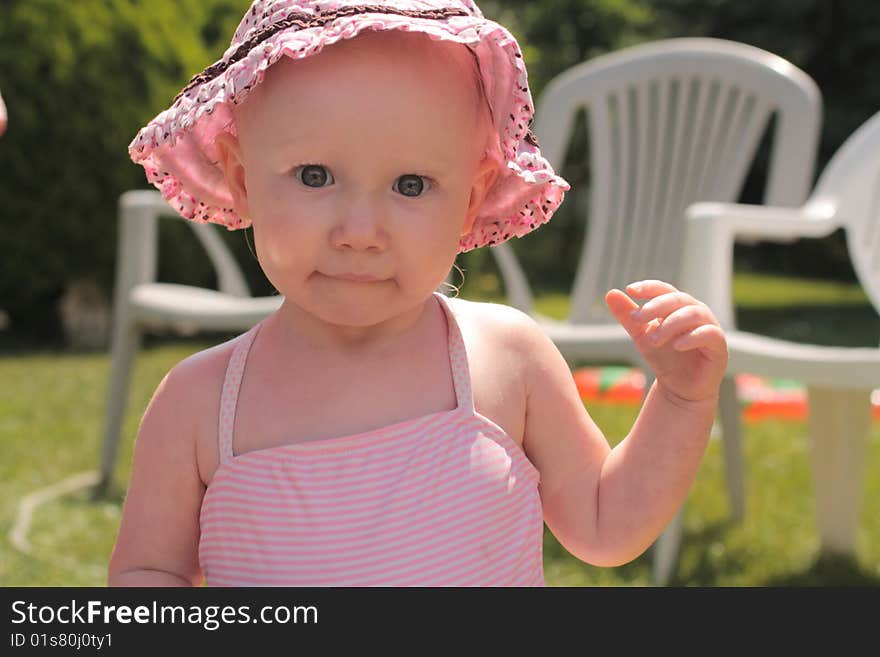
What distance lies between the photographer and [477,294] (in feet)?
27.0

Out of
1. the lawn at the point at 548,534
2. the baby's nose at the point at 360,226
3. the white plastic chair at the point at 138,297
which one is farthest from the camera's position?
the white plastic chair at the point at 138,297

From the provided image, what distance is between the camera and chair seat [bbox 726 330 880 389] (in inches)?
97.2

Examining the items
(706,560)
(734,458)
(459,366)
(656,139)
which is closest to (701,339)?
(459,366)

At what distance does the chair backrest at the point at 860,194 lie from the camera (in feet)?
10.4

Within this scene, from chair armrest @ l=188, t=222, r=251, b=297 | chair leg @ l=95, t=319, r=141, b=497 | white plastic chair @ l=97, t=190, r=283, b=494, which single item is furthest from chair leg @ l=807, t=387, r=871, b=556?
chair leg @ l=95, t=319, r=141, b=497

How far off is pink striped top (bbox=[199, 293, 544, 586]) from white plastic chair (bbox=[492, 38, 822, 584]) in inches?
108

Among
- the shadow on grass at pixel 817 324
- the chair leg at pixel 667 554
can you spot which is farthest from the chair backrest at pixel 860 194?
the shadow on grass at pixel 817 324

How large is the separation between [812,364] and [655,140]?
6.76 feet

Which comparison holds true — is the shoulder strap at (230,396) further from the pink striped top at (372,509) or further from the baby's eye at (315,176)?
the baby's eye at (315,176)

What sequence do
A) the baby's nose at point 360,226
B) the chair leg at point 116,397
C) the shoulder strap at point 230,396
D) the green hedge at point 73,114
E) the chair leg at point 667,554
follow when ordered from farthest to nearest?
the green hedge at point 73,114 < the chair leg at point 116,397 < the chair leg at point 667,554 < the shoulder strap at point 230,396 < the baby's nose at point 360,226

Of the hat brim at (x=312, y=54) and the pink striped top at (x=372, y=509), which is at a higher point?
the hat brim at (x=312, y=54)

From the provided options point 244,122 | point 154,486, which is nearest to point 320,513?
point 154,486
